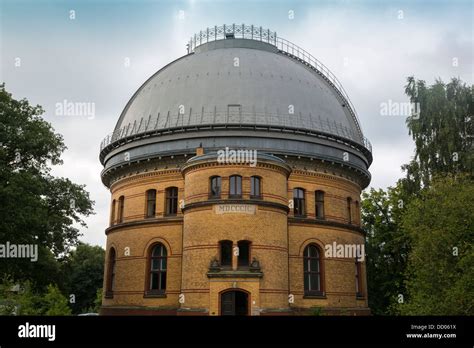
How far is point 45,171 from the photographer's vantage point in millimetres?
22906

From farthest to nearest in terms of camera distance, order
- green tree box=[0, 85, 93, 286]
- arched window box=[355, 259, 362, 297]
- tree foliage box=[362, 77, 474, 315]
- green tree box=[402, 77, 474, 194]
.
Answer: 1. arched window box=[355, 259, 362, 297]
2. green tree box=[402, 77, 474, 194]
3. green tree box=[0, 85, 93, 286]
4. tree foliage box=[362, 77, 474, 315]

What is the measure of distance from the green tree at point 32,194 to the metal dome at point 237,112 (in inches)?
217

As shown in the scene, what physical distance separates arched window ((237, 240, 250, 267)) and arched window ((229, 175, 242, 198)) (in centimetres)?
230

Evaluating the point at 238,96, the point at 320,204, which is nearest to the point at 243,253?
the point at 320,204

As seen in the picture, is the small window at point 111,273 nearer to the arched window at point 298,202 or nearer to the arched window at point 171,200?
the arched window at point 171,200

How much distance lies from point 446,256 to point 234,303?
30.3 ft

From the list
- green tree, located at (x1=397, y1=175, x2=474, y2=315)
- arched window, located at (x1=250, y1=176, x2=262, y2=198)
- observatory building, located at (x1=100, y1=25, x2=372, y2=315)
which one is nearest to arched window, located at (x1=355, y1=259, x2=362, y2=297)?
observatory building, located at (x1=100, y1=25, x2=372, y2=315)

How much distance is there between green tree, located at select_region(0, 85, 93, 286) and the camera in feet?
62.8

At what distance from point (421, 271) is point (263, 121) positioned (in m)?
12.8

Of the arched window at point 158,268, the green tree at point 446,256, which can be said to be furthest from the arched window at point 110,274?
the green tree at point 446,256

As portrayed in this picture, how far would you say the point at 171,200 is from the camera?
26484mm

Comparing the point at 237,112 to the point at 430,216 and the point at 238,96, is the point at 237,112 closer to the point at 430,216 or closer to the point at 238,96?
the point at 238,96

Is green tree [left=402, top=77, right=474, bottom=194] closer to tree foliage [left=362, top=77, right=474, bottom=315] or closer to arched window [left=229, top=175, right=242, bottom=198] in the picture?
tree foliage [left=362, top=77, right=474, bottom=315]
